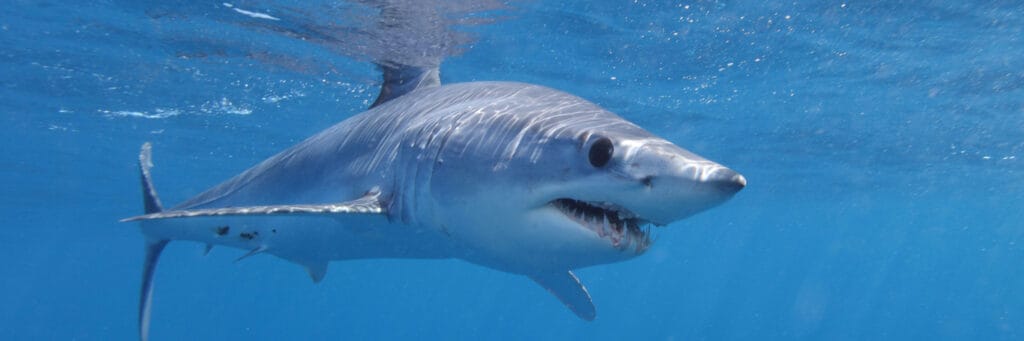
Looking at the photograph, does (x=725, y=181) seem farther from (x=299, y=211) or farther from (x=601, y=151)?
(x=299, y=211)

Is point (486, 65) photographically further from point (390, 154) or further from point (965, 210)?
point (965, 210)

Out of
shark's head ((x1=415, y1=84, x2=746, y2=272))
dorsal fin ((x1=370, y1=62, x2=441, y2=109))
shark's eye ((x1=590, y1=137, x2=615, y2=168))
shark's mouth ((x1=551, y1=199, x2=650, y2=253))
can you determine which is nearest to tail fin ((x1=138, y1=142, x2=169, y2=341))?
dorsal fin ((x1=370, y1=62, x2=441, y2=109))

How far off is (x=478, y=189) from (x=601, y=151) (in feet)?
2.68

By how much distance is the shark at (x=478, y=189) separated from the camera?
2.93 meters

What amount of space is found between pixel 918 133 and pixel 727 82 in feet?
31.1

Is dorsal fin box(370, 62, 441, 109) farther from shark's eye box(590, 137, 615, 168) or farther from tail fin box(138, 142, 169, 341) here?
shark's eye box(590, 137, 615, 168)

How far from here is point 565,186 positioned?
309 centimetres

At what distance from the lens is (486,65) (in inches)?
547

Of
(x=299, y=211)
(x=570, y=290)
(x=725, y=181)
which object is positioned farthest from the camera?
(x=570, y=290)

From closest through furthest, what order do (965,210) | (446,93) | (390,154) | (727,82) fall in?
(390,154)
(446,93)
(727,82)
(965,210)

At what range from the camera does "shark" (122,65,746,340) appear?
2934 millimetres

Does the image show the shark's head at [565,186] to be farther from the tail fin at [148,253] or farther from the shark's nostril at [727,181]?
the tail fin at [148,253]

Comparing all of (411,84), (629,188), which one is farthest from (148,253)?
(629,188)

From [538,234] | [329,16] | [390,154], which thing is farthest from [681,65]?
[538,234]
